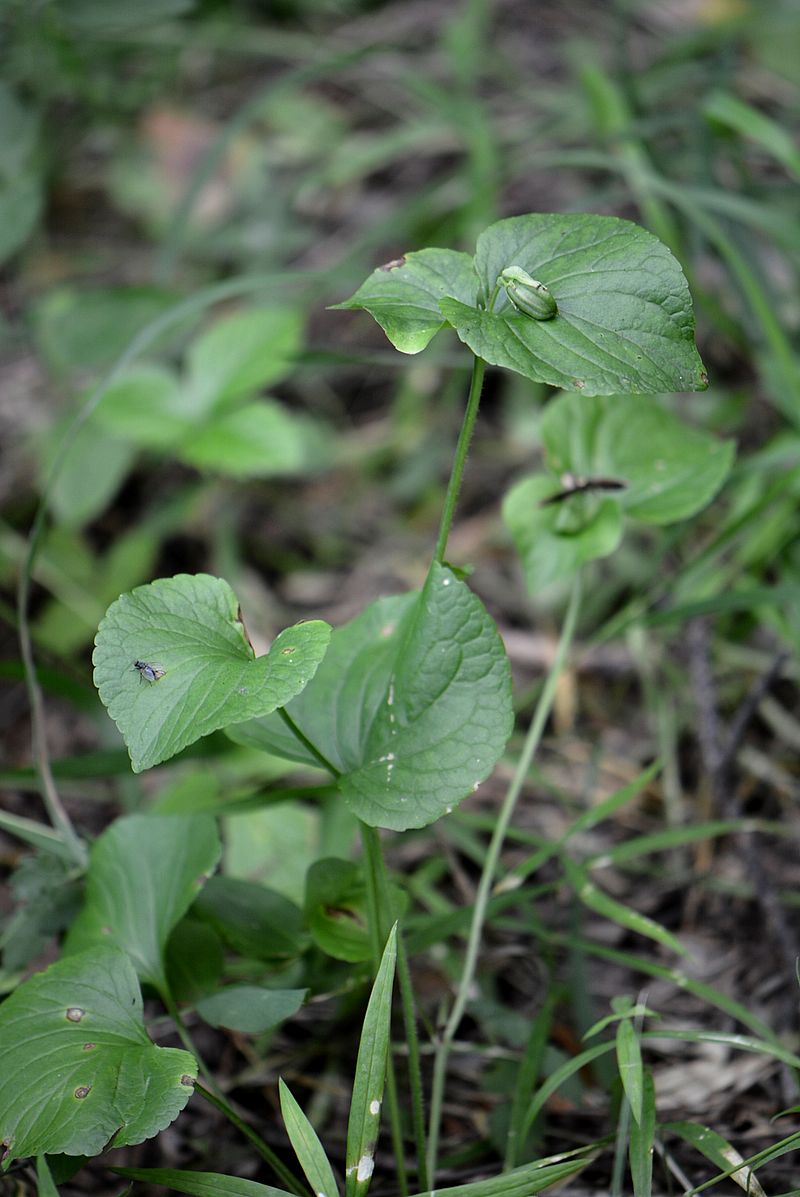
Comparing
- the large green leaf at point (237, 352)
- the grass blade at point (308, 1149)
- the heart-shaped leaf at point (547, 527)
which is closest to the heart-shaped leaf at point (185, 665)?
the grass blade at point (308, 1149)

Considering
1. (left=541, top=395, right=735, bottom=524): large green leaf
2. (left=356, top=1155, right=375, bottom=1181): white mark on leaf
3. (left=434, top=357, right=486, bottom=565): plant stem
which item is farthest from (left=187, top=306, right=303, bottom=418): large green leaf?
(left=356, top=1155, right=375, bottom=1181): white mark on leaf

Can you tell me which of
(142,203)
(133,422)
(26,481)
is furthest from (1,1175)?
(142,203)

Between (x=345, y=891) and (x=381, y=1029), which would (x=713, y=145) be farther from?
(x=381, y=1029)

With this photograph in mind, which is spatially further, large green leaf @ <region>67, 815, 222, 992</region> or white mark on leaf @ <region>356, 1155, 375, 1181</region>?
large green leaf @ <region>67, 815, 222, 992</region>

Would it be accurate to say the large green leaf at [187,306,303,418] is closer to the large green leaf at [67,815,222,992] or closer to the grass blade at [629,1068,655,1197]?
the large green leaf at [67,815,222,992]

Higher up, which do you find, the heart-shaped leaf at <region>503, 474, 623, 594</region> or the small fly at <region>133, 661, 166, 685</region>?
the small fly at <region>133, 661, 166, 685</region>

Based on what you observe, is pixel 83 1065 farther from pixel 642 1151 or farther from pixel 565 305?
pixel 565 305

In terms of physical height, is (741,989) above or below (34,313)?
below

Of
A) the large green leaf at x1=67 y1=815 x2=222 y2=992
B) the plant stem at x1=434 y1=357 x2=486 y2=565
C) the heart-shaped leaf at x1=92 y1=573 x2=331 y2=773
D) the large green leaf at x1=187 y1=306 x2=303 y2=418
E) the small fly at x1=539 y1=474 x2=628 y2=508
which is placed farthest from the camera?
the large green leaf at x1=187 y1=306 x2=303 y2=418
